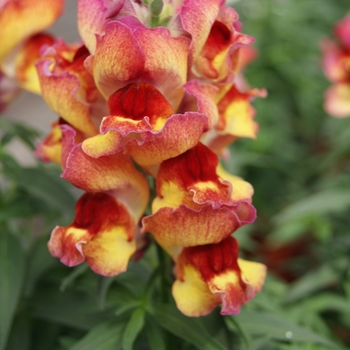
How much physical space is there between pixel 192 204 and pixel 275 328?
297mm

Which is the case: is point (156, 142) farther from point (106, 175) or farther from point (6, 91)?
point (6, 91)

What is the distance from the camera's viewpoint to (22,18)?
0.95m

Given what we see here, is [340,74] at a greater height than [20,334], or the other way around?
[20,334]

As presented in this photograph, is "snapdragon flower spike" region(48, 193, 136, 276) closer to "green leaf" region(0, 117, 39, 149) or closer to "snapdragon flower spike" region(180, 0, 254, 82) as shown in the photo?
"snapdragon flower spike" region(180, 0, 254, 82)

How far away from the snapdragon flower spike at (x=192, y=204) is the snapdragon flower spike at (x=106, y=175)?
0.14 ft

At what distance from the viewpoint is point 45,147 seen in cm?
75

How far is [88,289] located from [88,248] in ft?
0.79

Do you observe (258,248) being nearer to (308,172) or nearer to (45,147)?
(308,172)

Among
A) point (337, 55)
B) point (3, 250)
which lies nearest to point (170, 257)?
point (3, 250)

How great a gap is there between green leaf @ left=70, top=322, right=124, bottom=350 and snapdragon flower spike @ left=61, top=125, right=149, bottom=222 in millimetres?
173

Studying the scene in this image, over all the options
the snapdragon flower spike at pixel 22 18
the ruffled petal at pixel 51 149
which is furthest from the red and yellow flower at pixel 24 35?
the ruffled petal at pixel 51 149

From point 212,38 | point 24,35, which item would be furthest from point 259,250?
point 212,38

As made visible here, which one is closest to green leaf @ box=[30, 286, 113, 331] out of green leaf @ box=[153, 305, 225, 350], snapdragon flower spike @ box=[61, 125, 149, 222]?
green leaf @ box=[153, 305, 225, 350]

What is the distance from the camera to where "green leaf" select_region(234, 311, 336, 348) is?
82 cm
